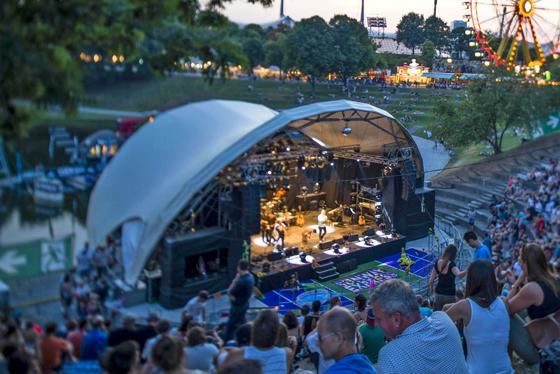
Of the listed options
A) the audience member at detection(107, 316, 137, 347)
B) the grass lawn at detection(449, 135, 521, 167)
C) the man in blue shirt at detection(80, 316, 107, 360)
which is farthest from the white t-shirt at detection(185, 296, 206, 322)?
the grass lawn at detection(449, 135, 521, 167)

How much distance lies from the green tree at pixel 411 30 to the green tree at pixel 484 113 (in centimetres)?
348

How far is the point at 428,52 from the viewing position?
101ft

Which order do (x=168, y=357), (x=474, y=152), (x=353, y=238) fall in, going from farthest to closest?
(x=474, y=152) → (x=353, y=238) → (x=168, y=357)

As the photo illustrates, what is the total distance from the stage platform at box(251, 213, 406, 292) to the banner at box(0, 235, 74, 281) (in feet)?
34.6

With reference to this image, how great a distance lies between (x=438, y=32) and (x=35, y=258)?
32556 millimetres

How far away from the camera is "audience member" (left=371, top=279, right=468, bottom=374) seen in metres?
2.83

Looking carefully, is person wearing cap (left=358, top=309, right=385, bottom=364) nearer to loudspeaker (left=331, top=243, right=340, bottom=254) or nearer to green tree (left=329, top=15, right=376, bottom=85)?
green tree (left=329, top=15, right=376, bottom=85)

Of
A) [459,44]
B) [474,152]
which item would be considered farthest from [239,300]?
[459,44]

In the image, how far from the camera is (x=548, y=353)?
12.1ft

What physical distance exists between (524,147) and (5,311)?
81.0 feet

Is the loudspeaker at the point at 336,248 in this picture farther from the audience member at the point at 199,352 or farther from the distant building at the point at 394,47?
the audience member at the point at 199,352

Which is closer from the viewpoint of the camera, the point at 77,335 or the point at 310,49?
the point at 77,335

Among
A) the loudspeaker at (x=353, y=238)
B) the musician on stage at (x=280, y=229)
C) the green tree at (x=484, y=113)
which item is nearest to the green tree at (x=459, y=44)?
the green tree at (x=484, y=113)

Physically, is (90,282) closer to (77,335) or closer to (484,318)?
(77,335)
